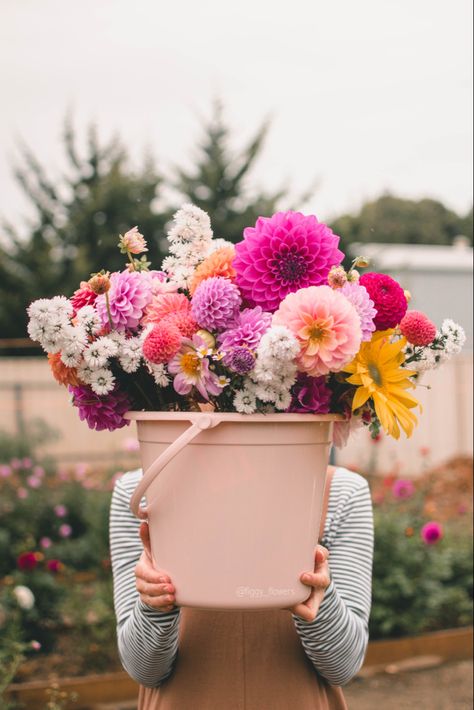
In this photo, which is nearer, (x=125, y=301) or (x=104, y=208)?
(x=125, y=301)

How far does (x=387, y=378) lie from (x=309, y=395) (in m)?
0.11

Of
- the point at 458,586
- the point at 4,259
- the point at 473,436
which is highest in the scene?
the point at 4,259

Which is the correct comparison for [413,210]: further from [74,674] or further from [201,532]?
[201,532]

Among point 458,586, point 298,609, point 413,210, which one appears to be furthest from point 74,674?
point 413,210

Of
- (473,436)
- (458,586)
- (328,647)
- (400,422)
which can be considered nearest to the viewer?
(400,422)

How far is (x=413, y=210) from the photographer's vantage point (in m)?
30.2

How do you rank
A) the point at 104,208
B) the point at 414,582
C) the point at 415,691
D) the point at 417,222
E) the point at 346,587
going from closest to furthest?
the point at 346,587 < the point at 415,691 < the point at 414,582 < the point at 104,208 < the point at 417,222

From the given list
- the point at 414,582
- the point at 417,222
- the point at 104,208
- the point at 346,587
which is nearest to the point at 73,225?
the point at 104,208

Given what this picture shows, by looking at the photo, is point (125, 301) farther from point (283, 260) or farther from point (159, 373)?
point (283, 260)

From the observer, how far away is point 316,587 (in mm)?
1208

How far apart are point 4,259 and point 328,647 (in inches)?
509

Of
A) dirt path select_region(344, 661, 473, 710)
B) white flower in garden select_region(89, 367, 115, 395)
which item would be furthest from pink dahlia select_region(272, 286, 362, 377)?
dirt path select_region(344, 661, 473, 710)

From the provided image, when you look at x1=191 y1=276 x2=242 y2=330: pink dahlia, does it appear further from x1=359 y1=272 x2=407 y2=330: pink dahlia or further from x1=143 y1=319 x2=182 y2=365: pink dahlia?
x1=359 y1=272 x2=407 y2=330: pink dahlia

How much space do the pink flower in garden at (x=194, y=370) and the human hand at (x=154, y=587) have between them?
0.29 metres
